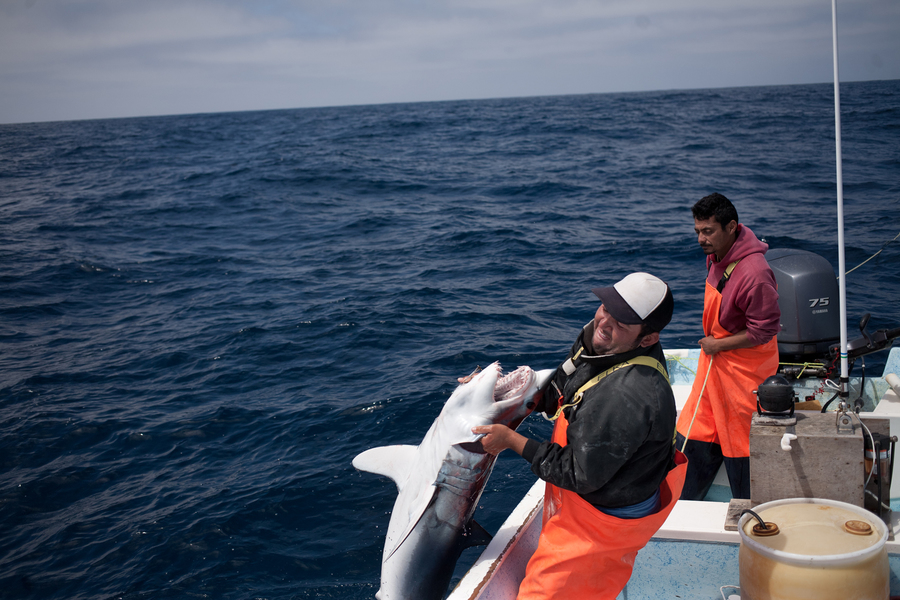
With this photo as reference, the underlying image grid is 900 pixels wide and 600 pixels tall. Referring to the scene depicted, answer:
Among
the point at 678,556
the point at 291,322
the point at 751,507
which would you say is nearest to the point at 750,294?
the point at 751,507

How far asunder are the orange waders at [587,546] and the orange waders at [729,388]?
1.51 meters

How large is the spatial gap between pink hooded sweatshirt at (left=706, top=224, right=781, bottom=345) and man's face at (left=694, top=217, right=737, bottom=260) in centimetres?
5

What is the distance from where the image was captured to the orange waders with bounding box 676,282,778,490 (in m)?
4.23

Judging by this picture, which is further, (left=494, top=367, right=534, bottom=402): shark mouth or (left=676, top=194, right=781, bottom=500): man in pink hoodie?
(left=676, top=194, right=781, bottom=500): man in pink hoodie

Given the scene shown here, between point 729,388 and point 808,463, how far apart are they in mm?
919

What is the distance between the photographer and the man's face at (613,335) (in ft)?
8.99

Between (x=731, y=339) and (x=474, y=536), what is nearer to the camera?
(x=474, y=536)

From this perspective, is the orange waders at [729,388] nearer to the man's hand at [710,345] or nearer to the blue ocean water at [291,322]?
the man's hand at [710,345]

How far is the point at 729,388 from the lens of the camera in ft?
14.2

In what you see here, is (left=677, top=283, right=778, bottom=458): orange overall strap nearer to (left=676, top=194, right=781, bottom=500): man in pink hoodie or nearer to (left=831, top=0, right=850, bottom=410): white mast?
(left=676, top=194, right=781, bottom=500): man in pink hoodie

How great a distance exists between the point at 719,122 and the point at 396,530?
4618cm

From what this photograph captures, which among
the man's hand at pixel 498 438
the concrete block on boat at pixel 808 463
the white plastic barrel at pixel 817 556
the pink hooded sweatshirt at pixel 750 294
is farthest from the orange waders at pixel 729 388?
the man's hand at pixel 498 438

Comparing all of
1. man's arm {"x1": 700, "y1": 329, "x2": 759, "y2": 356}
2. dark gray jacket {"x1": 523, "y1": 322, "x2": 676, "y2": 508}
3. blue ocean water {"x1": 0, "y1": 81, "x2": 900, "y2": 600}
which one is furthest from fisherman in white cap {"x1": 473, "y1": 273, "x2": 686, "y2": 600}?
blue ocean water {"x1": 0, "y1": 81, "x2": 900, "y2": 600}

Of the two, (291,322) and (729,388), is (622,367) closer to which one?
(729,388)
